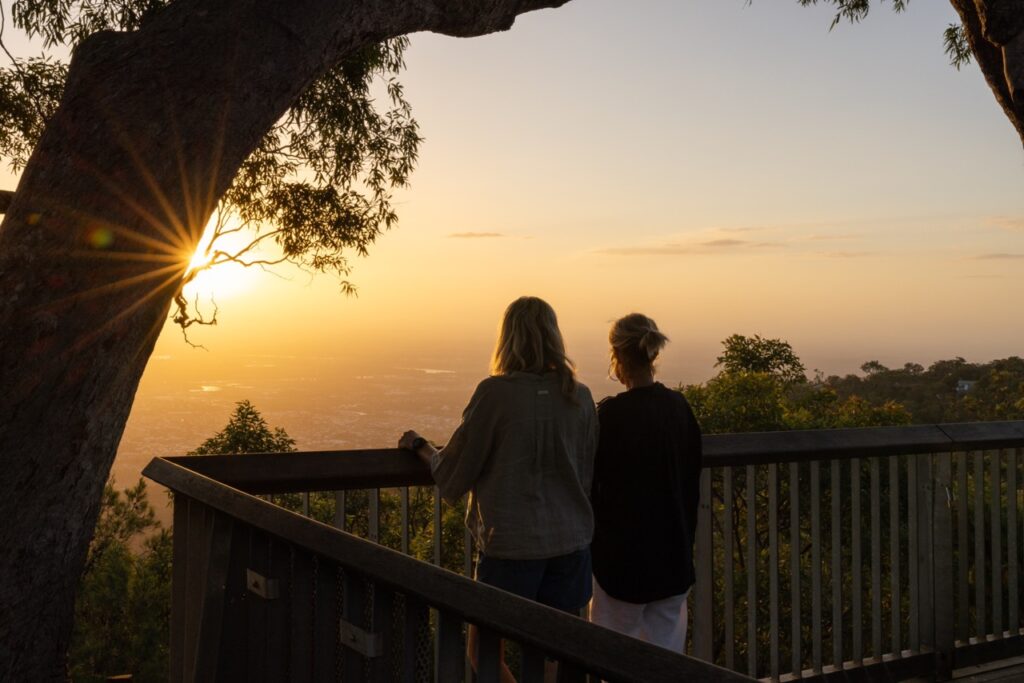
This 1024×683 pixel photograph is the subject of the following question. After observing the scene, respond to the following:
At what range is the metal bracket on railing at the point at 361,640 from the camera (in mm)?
2078

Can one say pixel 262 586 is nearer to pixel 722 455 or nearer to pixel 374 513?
pixel 374 513

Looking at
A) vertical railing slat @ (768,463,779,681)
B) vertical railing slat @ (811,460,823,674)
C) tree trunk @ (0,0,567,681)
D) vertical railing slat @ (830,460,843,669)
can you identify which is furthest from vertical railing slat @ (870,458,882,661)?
tree trunk @ (0,0,567,681)

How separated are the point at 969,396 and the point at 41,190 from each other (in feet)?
79.6

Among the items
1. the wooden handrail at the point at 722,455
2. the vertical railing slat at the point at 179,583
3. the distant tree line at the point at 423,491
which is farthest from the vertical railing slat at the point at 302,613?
the distant tree line at the point at 423,491

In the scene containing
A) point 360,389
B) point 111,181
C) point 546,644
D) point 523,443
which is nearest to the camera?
point 546,644

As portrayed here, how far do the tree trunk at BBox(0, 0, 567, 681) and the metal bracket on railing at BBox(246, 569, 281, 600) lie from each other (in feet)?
3.80

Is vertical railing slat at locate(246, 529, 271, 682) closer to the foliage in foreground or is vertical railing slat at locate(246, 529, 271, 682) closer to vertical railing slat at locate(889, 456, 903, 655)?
vertical railing slat at locate(889, 456, 903, 655)

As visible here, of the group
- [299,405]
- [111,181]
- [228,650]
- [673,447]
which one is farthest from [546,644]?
[299,405]

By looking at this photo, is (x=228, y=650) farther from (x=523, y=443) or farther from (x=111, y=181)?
(x=111, y=181)

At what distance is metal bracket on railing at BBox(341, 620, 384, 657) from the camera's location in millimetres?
2078

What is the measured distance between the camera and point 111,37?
3.77m

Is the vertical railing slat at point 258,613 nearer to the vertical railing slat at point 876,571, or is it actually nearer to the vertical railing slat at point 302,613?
the vertical railing slat at point 302,613

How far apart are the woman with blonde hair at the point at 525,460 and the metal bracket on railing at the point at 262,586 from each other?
2.56 ft

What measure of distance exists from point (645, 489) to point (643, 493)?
2 cm
